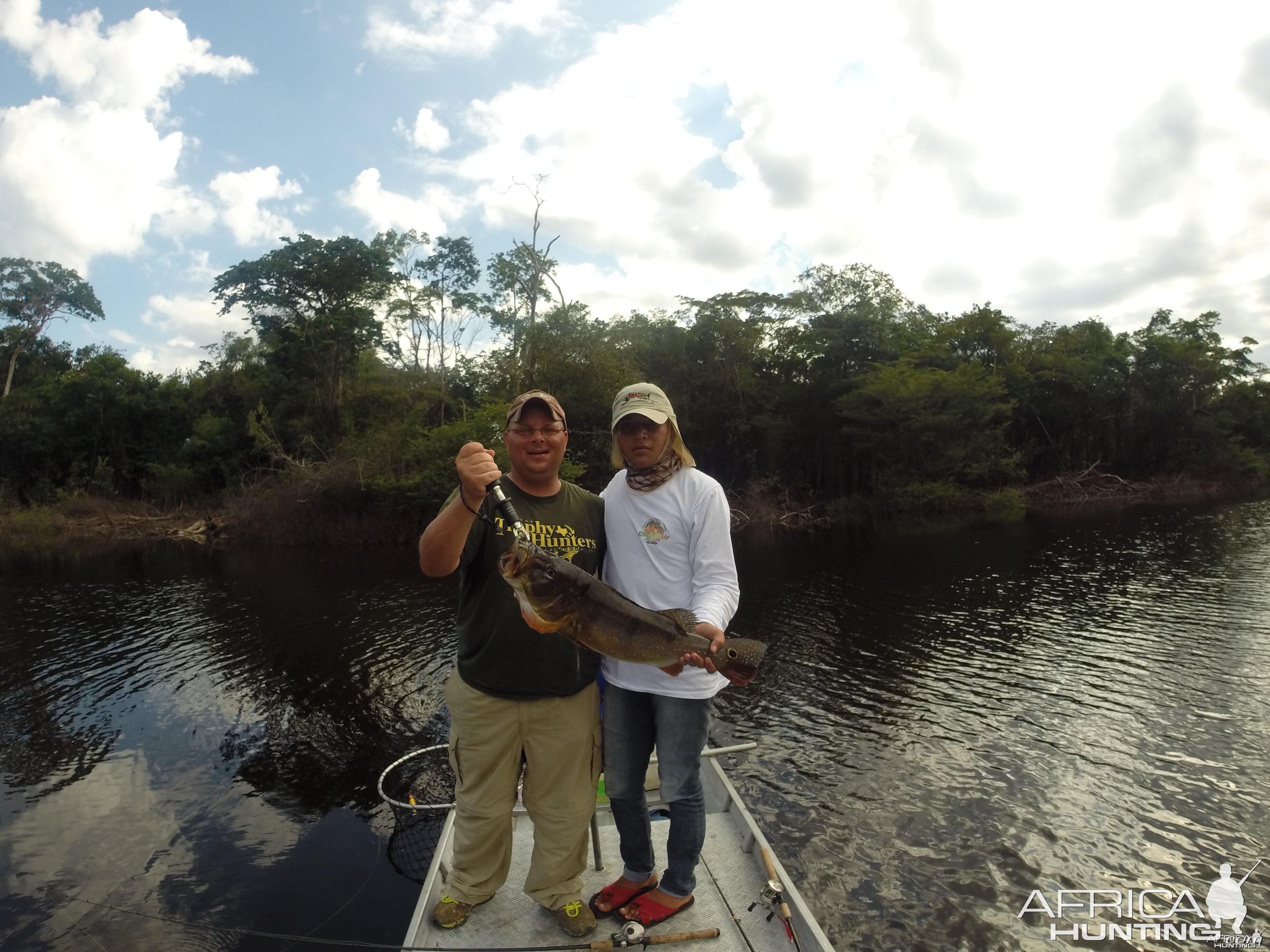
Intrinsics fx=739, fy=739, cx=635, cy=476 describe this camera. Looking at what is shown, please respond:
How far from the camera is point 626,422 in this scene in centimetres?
335

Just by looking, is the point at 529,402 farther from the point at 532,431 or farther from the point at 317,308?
the point at 317,308

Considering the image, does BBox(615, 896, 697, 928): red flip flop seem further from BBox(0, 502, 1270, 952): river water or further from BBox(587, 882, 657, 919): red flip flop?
BBox(0, 502, 1270, 952): river water

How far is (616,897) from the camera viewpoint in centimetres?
376

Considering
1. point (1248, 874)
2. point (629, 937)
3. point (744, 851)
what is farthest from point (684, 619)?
point (1248, 874)

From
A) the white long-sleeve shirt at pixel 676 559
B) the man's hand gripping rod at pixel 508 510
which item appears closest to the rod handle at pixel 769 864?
the white long-sleeve shirt at pixel 676 559

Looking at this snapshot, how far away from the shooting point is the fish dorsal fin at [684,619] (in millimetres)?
3047

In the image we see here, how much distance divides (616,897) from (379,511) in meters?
31.1

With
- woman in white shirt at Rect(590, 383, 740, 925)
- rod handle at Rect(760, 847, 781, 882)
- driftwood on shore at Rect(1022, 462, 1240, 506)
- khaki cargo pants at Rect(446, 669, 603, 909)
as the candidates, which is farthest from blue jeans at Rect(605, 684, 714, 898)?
driftwood on shore at Rect(1022, 462, 1240, 506)

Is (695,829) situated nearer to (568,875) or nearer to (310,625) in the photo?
(568,875)

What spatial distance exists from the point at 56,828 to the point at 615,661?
8006 millimetres

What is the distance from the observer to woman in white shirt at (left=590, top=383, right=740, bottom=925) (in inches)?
129

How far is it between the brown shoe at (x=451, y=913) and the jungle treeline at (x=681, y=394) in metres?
29.2

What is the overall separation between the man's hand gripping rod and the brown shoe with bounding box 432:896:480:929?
197 cm

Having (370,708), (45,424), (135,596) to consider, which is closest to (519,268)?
(135,596)
